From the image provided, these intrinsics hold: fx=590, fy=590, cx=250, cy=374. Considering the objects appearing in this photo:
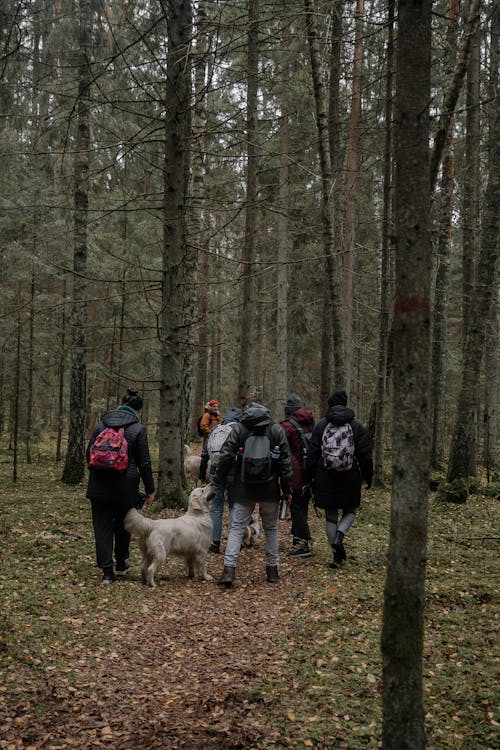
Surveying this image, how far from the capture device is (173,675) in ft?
15.4

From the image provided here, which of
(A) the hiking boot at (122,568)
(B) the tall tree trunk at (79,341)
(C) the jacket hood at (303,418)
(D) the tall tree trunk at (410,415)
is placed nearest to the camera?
(D) the tall tree trunk at (410,415)

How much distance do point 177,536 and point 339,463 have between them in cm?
211

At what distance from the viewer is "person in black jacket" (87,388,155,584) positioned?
257 inches

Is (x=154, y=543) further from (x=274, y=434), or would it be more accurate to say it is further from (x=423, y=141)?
(x=423, y=141)

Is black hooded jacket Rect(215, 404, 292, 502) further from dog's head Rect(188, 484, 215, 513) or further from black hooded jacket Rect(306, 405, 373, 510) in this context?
black hooded jacket Rect(306, 405, 373, 510)

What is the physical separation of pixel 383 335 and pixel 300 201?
28.9 feet

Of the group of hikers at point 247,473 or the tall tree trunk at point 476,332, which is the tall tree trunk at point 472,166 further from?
the group of hikers at point 247,473

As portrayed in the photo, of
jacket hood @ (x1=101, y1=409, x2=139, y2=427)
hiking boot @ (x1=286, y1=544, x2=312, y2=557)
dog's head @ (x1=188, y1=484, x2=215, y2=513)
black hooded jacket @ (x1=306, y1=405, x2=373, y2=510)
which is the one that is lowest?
hiking boot @ (x1=286, y1=544, x2=312, y2=557)

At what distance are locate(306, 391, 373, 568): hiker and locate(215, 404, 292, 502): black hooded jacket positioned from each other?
1.74ft

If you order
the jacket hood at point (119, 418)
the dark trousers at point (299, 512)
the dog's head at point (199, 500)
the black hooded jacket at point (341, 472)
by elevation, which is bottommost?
the dark trousers at point (299, 512)

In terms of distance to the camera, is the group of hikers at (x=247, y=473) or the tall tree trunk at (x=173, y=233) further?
the tall tree trunk at (x=173, y=233)

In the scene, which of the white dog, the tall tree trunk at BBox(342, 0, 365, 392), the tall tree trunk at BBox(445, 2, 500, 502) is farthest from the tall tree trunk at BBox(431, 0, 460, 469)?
the white dog

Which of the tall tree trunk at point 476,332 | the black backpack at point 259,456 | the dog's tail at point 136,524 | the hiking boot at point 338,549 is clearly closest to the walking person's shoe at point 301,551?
the hiking boot at point 338,549

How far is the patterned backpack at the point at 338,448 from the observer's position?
7160mm
